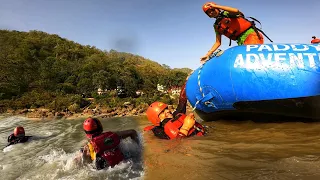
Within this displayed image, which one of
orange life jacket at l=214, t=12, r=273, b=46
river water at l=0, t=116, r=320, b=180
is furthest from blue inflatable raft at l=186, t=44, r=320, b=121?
orange life jacket at l=214, t=12, r=273, b=46

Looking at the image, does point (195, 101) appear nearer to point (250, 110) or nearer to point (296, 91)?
point (250, 110)

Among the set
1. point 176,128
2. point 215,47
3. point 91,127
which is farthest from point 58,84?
point 91,127

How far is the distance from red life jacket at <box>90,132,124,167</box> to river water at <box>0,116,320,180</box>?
0.45ft

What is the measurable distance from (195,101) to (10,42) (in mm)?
41836

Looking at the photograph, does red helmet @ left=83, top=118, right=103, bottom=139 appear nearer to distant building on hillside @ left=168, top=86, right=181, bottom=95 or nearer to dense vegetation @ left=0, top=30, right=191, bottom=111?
dense vegetation @ left=0, top=30, right=191, bottom=111

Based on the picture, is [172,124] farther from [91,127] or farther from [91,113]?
[91,113]

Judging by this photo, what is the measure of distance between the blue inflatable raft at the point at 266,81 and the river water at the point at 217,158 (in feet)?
1.25

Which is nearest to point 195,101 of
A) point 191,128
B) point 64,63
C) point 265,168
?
point 191,128

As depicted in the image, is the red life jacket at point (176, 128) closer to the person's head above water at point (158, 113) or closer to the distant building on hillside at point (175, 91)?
the person's head above water at point (158, 113)

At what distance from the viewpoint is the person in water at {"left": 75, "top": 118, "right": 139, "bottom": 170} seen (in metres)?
4.16

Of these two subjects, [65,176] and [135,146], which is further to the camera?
[135,146]

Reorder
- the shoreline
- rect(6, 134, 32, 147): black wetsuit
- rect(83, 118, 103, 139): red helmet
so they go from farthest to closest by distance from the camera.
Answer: the shoreline → rect(6, 134, 32, 147): black wetsuit → rect(83, 118, 103, 139): red helmet

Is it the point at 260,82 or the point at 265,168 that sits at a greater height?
the point at 260,82

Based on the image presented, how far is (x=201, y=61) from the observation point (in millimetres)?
6070
